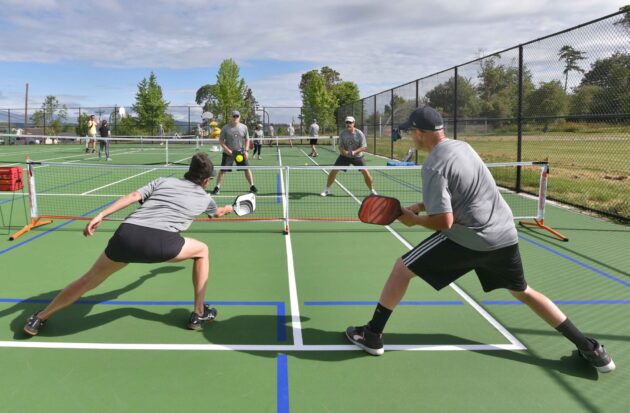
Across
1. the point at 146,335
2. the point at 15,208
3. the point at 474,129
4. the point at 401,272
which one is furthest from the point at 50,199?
the point at 474,129

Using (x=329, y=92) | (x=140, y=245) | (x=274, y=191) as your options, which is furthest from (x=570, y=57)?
(x=329, y=92)

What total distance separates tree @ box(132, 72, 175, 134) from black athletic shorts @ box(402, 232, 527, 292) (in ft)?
145

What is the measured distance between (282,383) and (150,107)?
44.9 meters

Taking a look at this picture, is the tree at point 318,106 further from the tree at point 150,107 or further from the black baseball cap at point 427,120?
the black baseball cap at point 427,120

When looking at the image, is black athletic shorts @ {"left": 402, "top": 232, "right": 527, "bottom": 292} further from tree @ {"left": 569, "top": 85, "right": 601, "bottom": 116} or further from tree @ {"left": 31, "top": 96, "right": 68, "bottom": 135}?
tree @ {"left": 31, "top": 96, "right": 68, "bottom": 135}

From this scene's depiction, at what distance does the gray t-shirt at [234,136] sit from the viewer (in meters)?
12.2

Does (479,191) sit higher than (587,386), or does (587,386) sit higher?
(479,191)

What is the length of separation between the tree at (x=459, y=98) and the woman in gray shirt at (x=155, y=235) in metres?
15.1

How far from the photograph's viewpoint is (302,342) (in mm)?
4246

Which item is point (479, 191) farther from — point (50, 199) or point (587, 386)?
point (50, 199)

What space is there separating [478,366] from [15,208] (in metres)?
10.5

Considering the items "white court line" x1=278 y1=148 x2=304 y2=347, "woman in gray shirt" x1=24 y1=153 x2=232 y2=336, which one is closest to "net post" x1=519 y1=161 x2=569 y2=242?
"white court line" x1=278 y1=148 x2=304 y2=347

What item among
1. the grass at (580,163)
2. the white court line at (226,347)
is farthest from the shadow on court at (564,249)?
the white court line at (226,347)

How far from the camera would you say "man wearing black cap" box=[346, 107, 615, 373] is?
130 inches
